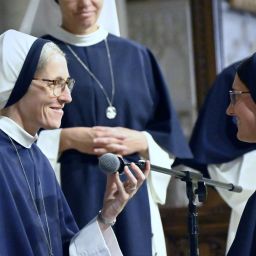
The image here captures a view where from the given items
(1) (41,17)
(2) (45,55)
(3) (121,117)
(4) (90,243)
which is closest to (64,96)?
(2) (45,55)

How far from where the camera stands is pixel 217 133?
241 inches

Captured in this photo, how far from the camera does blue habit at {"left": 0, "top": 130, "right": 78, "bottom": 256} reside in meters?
4.00

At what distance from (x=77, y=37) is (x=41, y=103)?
4.20 feet

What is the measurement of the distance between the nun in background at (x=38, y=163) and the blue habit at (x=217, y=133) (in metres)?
1.76

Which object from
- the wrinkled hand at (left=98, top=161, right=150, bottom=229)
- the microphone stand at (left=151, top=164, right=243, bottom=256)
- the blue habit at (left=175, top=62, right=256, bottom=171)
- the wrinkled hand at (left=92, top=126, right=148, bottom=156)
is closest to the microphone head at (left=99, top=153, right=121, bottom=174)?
the wrinkled hand at (left=98, top=161, right=150, bottom=229)

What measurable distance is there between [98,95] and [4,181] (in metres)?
1.43

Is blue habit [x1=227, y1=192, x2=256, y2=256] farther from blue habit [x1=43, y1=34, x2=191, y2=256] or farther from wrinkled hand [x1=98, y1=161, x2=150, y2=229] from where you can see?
blue habit [x1=43, y1=34, x2=191, y2=256]

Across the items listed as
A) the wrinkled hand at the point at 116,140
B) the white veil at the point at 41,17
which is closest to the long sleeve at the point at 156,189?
the wrinkled hand at the point at 116,140

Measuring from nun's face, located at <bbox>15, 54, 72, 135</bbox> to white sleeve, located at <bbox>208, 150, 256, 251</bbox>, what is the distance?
1934 mm

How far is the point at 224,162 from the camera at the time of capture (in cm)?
602

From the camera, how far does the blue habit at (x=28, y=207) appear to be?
4.00 meters

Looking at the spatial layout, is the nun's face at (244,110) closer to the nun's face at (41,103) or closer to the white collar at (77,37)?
the nun's face at (41,103)

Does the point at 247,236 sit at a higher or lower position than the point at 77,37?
lower

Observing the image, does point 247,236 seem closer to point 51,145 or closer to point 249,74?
point 249,74
